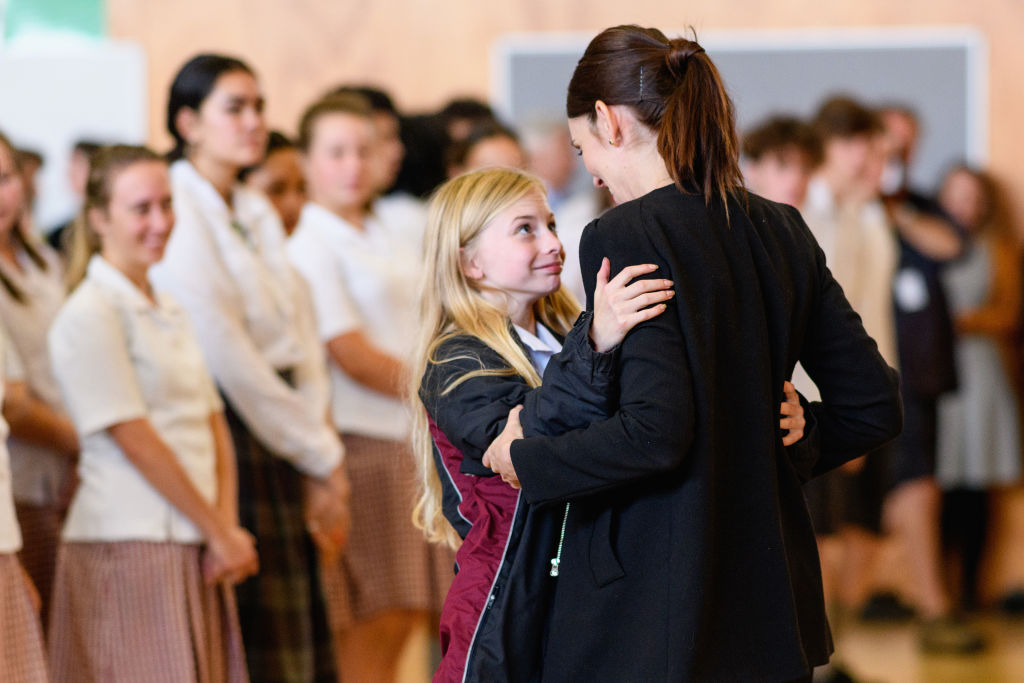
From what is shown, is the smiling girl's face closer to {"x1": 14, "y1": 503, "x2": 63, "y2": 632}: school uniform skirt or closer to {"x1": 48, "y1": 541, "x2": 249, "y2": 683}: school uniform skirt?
{"x1": 48, "y1": 541, "x2": 249, "y2": 683}: school uniform skirt

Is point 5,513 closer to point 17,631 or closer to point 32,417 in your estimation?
point 17,631

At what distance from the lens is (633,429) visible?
1.51 m

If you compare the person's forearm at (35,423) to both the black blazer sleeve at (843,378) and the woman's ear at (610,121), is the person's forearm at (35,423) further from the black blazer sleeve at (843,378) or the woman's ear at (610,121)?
the black blazer sleeve at (843,378)

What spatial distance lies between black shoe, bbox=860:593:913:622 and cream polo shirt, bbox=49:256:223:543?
3.41 metres

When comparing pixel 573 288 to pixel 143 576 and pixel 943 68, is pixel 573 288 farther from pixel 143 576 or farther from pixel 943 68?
pixel 943 68

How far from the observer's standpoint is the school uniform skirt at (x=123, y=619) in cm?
241

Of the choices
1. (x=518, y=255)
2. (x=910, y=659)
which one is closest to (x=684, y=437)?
(x=518, y=255)

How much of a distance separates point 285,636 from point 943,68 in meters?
3.86

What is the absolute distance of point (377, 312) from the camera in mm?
3377

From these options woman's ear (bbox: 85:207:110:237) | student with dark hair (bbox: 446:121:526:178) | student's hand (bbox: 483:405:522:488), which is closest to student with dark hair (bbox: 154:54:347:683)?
woman's ear (bbox: 85:207:110:237)

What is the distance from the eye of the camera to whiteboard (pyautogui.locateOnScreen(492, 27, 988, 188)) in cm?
532

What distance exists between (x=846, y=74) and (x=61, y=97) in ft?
11.0

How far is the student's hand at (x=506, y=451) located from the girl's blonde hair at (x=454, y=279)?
0.22 meters

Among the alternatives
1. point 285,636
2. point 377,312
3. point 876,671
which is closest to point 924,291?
point 876,671
